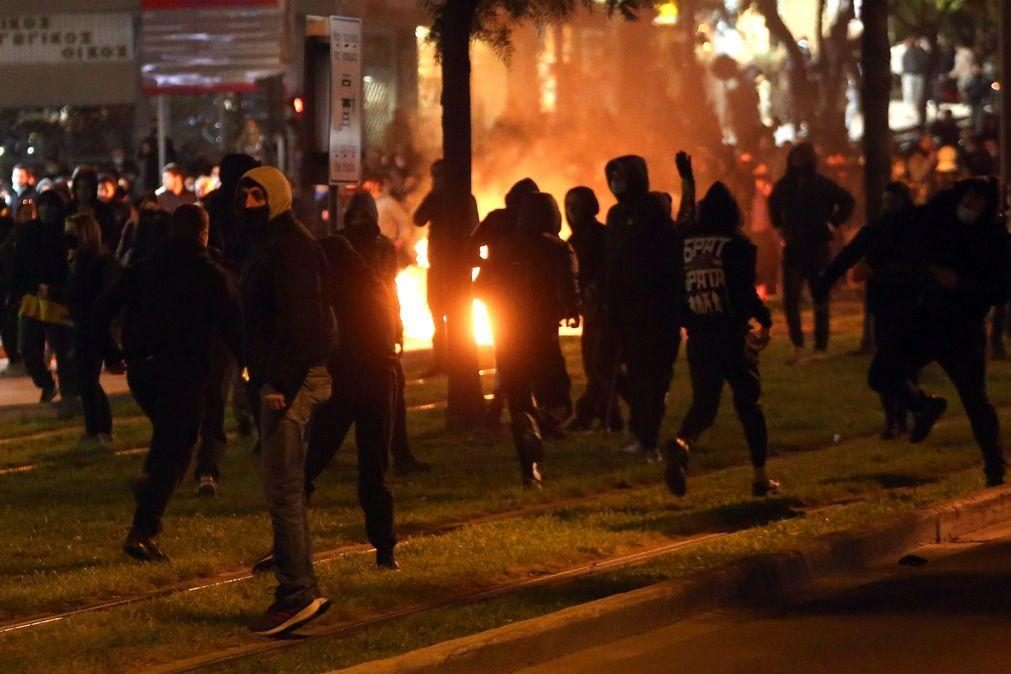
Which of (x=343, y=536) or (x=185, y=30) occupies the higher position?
(x=185, y=30)

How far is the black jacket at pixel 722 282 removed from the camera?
11086 mm

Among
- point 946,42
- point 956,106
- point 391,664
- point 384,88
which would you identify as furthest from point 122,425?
point 946,42

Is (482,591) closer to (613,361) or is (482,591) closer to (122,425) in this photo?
(613,361)

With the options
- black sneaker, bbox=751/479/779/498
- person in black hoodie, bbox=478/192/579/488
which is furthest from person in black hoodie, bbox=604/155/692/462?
black sneaker, bbox=751/479/779/498

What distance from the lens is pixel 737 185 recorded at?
26250 millimetres

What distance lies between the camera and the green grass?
26.8 feet

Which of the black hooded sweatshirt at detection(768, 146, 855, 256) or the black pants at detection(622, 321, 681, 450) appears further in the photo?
the black hooded sweatshirt at detection(768, 146, 855, 256)

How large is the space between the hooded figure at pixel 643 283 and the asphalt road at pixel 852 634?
2.87m

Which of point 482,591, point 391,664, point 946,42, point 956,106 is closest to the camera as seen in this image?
point 391,664

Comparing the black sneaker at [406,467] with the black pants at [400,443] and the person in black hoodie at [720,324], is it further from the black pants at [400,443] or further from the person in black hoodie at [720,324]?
the person in black hoodie at [720,324]

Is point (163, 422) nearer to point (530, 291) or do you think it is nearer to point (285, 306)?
point (285, 306)

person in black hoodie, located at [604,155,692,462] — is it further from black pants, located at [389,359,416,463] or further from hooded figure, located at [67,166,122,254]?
hooded figure, located at [67,166,122,254]

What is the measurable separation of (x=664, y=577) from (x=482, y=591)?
2.65 ft

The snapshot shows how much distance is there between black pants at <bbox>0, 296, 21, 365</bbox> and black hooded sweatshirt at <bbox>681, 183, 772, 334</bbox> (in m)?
Result: 8.80
